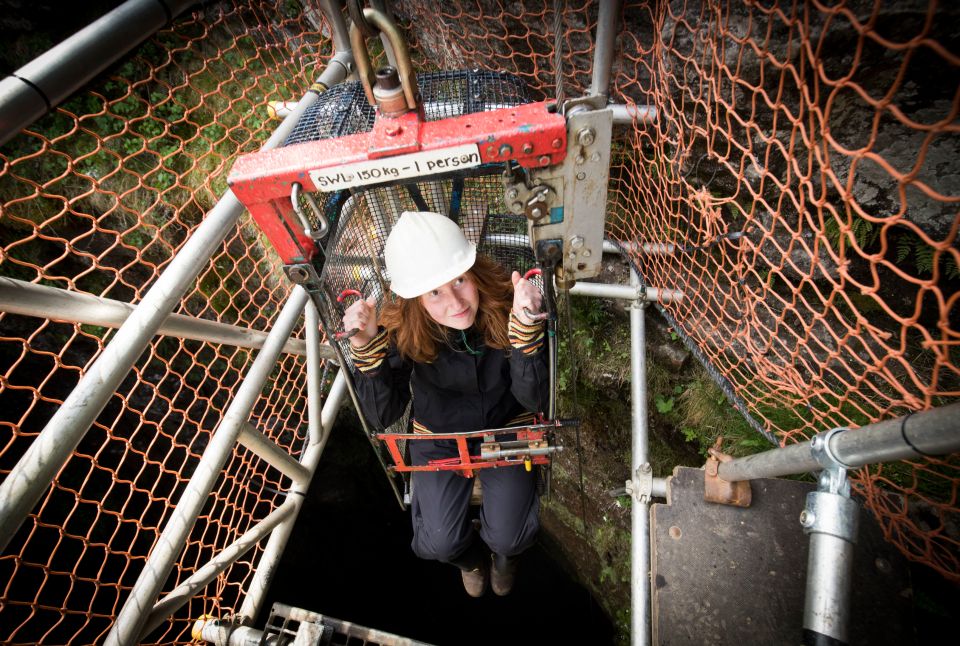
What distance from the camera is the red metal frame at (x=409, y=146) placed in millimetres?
1264

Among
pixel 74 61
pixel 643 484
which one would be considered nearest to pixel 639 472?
pixel 643 484

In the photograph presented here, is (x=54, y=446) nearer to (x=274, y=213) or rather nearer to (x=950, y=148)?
(x=274, y=213)

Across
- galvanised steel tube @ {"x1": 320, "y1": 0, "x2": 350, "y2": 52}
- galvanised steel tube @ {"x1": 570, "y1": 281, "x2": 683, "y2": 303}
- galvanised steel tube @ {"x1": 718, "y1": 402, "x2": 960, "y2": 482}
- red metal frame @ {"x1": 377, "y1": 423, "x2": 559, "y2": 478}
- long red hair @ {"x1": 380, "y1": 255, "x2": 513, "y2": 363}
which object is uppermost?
galvanised steel tube @ {"x1": 320, "y1": 0, "x2": 350, "y2": 52}

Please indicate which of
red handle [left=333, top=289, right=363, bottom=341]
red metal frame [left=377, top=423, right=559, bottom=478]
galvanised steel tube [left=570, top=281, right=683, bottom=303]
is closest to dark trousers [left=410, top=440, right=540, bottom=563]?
red metal frame [left=377, top=423, right=559, bottom=478]

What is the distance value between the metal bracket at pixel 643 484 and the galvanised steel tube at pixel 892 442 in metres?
0.96

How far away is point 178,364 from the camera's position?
14.8 feet

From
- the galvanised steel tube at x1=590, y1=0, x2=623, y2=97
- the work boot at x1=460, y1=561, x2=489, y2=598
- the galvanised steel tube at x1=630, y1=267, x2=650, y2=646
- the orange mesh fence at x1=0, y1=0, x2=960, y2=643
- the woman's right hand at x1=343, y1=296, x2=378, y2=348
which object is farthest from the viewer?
the work boot at x1=460, y1=561, x2=489, y2=598

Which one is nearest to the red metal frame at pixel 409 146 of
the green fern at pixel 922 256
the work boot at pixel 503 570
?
the green fern at pixel 922 256

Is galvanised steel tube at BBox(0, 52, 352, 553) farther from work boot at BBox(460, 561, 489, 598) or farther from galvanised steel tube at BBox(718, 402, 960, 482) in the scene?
work boot at BBox(460, 561, 489, 598)

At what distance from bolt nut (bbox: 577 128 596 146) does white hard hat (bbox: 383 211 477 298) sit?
0.85 m

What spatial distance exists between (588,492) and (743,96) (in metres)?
3.42

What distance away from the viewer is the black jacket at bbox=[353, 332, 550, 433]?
2.25 meters

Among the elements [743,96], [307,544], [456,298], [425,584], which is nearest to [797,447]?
[456,298]

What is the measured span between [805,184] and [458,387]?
2.01m
